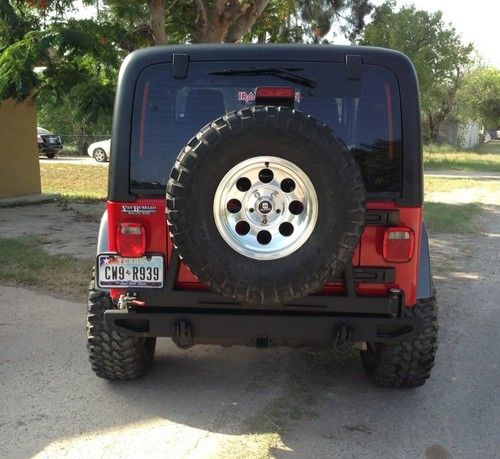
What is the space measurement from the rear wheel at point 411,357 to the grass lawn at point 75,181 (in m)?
10.0

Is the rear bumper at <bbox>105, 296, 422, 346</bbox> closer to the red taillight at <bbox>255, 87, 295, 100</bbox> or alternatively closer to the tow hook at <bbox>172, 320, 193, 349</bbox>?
the tow hook at <bbox>172, 320, 193, 349</bbox>

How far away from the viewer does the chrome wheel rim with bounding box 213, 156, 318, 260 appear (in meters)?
3.07

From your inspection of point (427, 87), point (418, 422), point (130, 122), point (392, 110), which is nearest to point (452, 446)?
point (418, 422)

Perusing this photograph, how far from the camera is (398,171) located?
340 centimetres

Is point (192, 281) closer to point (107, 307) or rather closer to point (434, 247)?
point (107, 307)

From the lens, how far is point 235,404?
3.83 metres

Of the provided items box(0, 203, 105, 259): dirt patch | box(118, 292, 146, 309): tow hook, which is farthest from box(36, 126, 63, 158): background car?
box(118, 292, 146, 309): tow hook

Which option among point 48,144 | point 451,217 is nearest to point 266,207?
point 451,217

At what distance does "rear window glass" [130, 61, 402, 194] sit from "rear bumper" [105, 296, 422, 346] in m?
0.66

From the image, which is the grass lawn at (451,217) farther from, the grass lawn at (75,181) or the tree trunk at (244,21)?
the grass lawn at (75,181)

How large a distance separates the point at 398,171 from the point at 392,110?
0.33 metres

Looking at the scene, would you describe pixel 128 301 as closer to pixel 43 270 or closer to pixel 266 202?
pixel 266 202

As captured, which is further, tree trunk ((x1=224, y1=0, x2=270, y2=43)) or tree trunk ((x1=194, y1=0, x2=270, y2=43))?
tree trunk ((x1=224, y1=0, x2=270, y2=43))

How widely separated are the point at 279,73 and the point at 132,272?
133 cm
